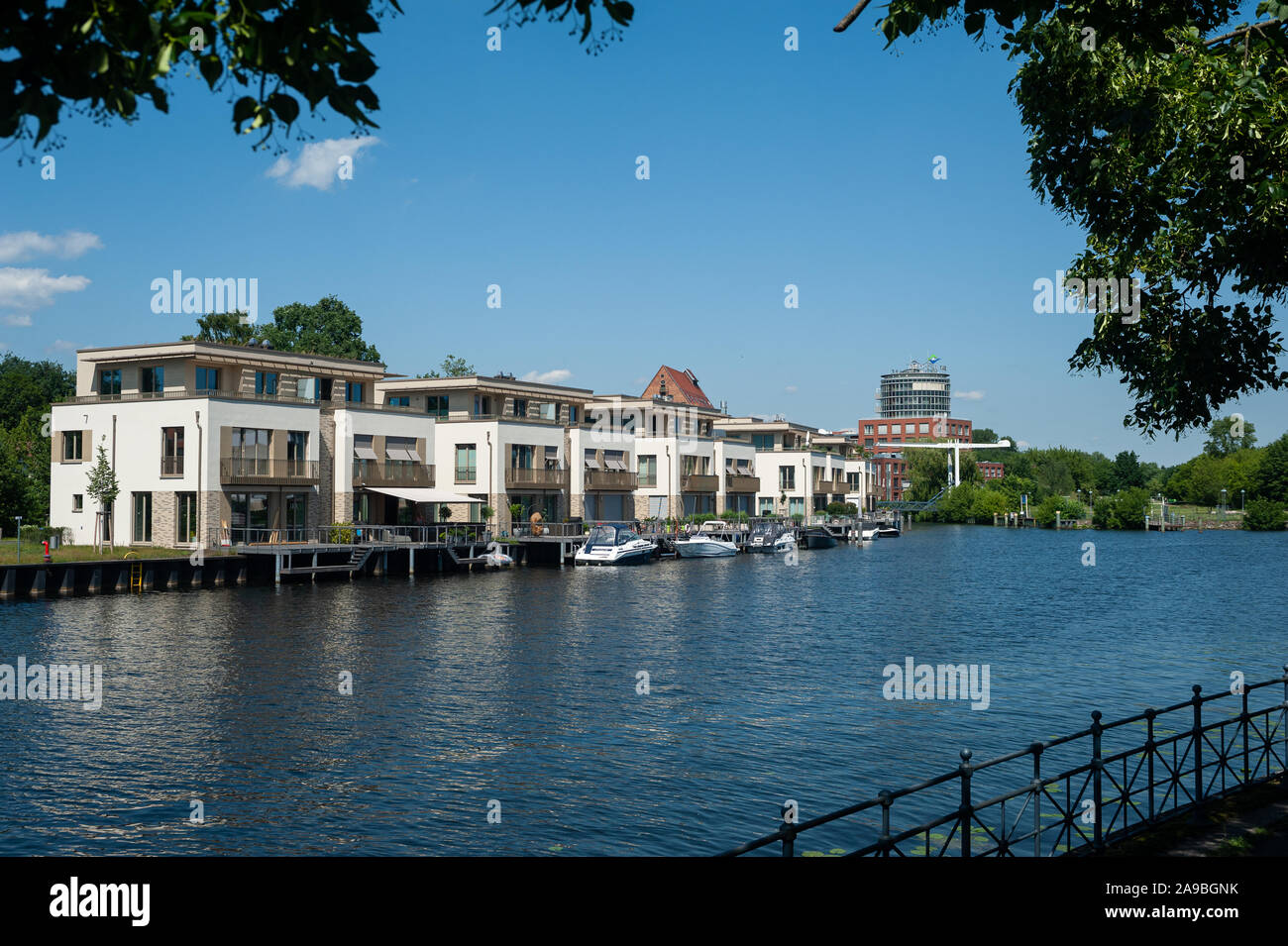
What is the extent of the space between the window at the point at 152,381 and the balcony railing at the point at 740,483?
5639 centimetres

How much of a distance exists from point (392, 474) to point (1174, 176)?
57342 mm

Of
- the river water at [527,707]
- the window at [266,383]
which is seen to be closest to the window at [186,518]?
the window at [266,383]

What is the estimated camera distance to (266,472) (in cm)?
5675

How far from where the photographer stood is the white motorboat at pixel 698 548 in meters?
82.0

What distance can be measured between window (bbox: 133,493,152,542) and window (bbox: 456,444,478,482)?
870 inches

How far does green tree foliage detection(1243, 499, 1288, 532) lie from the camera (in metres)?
161

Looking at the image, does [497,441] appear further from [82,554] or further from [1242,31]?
[1242,31]

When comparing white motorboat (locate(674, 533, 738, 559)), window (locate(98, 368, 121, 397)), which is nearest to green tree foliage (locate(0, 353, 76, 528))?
window (locate(98, 368, 121, 397))

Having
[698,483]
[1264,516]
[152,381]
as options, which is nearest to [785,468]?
[698,483]

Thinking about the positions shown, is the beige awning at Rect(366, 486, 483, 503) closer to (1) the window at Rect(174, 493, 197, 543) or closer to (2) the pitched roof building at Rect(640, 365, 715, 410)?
(1) the window at Rect(174, 493, 197, 543)

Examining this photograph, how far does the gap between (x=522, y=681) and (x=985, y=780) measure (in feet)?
43.4

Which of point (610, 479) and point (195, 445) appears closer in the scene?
point (195, 445)

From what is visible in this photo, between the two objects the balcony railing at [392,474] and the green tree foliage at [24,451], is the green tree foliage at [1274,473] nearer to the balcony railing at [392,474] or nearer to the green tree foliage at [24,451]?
the balcony railing at [392,474]
